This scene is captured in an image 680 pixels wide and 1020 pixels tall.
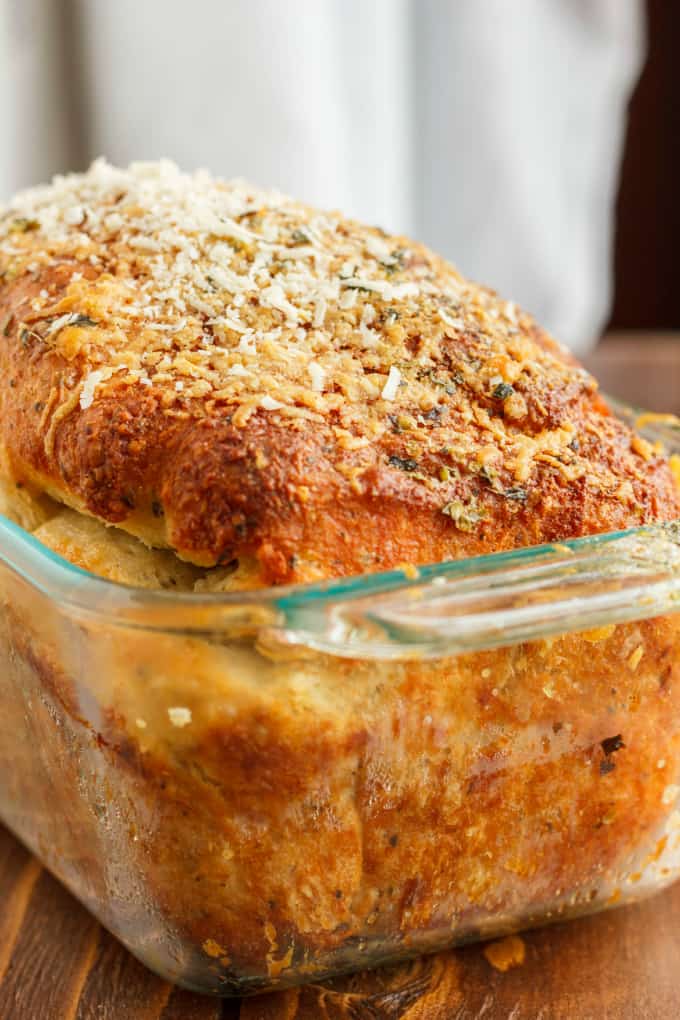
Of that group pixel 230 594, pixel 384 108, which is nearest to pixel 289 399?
pixel 230 594

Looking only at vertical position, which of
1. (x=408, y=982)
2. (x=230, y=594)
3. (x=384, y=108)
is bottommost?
(x=408, y=982)

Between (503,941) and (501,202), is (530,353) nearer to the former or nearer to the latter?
(503,941)

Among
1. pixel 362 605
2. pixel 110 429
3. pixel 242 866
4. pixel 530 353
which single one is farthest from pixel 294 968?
pixel 530 353

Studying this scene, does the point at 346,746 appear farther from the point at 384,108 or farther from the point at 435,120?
the point at 435,120

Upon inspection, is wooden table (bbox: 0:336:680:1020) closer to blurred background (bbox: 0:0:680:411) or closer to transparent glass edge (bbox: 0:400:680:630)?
transparent glass edge (bbox: 0:400:680:630)

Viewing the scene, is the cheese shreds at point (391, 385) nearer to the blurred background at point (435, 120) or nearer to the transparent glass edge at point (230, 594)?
the transparent glass edge at point (230, 594)

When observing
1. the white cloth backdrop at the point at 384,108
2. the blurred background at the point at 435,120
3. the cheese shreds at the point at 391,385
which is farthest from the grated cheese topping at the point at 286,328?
the white cloth backdrop at the point at 384,108
